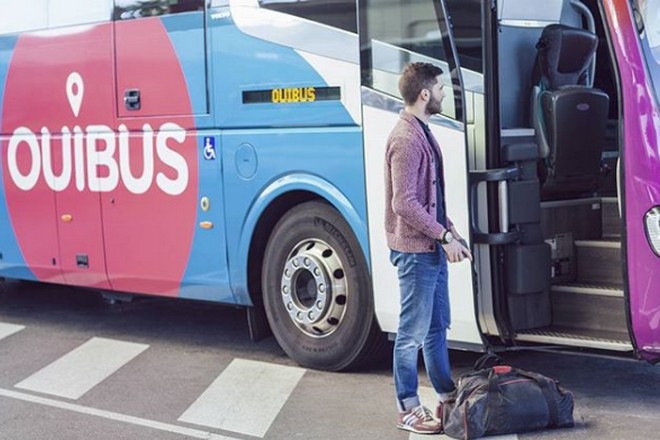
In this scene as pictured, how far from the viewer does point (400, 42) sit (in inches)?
269

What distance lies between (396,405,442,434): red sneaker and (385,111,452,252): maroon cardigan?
917 mm

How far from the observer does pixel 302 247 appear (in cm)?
768

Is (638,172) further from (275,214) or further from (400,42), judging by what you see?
(275,214)

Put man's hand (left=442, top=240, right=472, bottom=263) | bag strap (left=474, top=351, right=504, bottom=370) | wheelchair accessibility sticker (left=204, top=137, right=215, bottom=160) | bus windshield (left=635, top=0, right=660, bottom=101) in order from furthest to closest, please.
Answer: wheelchair accessibility sticker (left=204, top=137, right=215, bottom=160) < bag strap (left=474, top=351, right=504, bottom=370) < bus windshield (left=635, top=0, right=660, bottom=101) < man's hand (left=442, top=240, right=472, bottom=263)

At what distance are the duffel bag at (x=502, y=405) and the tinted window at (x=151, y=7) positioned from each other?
3.49 meters

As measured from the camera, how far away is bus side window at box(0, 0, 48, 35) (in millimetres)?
9266

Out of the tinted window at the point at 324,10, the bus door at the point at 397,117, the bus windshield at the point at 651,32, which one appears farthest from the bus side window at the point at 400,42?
the bus windshield at the point at 651,32

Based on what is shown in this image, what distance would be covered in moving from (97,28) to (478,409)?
4.51m

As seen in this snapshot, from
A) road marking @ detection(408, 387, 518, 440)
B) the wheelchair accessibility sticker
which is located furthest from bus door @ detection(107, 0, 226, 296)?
road marking @ detection(408, 387, 518, 440)

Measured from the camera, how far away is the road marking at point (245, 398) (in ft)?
21.7

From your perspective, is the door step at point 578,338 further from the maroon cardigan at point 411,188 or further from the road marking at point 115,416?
the road marking at point 115,416

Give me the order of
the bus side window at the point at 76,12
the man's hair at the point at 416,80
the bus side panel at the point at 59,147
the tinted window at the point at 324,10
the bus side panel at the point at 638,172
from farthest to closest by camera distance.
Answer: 1. the bus side panel at the point at 59,147
2. the bus side window at the point at 76,12
3. the tinted window at the point at 324,10
4. the bus side panel at the point at 638,172
5. the man's hair at the point at 416,80

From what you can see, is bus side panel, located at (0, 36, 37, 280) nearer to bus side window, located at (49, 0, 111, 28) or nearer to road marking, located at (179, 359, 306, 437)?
bus side window, located at (49, 0, 111, 28)

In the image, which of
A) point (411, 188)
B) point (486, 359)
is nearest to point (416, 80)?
point (411, 188)
